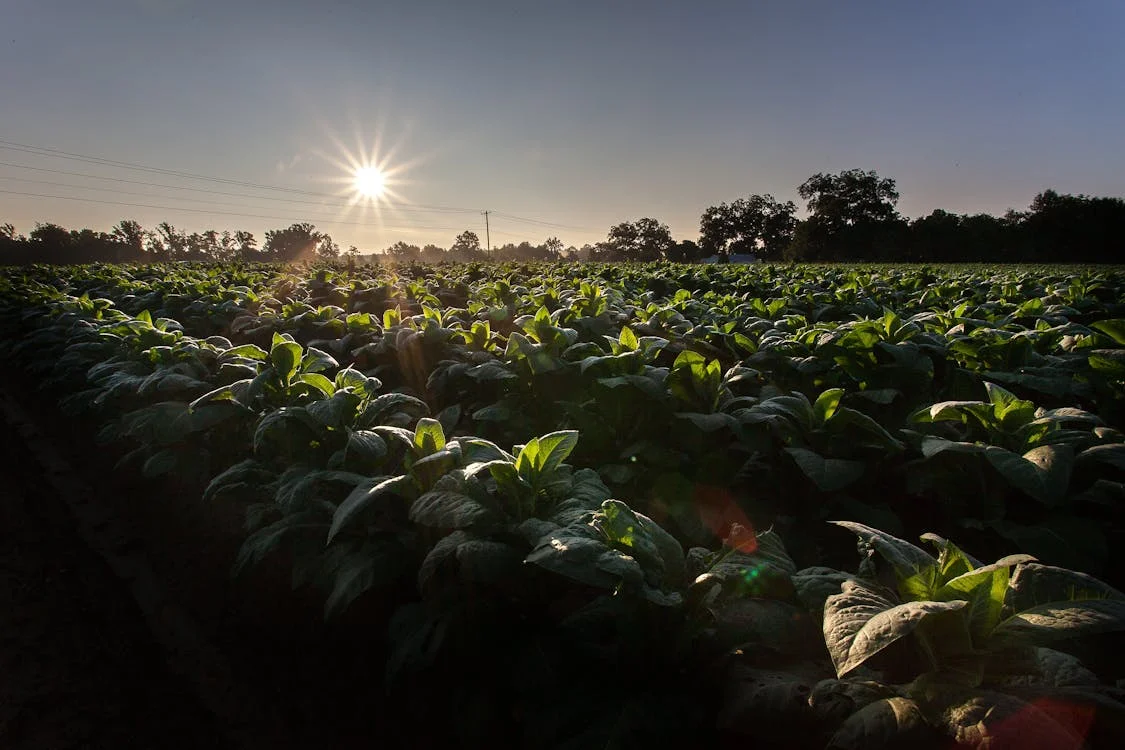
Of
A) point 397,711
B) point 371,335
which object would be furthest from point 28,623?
point 371,335

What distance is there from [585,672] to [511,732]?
0.54 m

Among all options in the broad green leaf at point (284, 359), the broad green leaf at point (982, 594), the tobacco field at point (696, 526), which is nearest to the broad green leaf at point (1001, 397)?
the tobacco field at point (696, 526)

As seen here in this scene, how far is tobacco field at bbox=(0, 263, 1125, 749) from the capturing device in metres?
1.22

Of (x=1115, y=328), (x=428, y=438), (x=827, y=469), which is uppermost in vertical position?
(x=1115, y=328)

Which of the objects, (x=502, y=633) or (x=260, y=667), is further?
(x=260, y=667)

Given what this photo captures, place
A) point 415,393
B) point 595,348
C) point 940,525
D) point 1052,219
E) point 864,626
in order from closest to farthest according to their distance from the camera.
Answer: point 864,626
point 940,525
point 595,348
point 415,393
point 1052,219

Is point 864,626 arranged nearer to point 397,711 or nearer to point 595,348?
point 397,711

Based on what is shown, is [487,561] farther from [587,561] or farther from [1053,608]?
[1053,608]

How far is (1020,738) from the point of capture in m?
0.99

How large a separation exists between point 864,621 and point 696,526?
62.1 inches

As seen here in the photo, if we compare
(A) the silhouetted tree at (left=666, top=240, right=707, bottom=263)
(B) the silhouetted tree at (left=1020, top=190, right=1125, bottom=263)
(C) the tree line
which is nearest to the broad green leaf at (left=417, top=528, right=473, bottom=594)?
(C) the tree line

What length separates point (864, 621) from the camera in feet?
3.90

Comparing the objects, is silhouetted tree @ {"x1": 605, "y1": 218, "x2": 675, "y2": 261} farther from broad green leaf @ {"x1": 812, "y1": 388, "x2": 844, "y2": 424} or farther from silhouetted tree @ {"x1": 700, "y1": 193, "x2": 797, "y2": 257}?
broad green leaf @ {"x1": 812, "y1": 388, "x2": 844, "y2": 424}

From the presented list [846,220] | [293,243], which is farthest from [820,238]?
[293,243]
